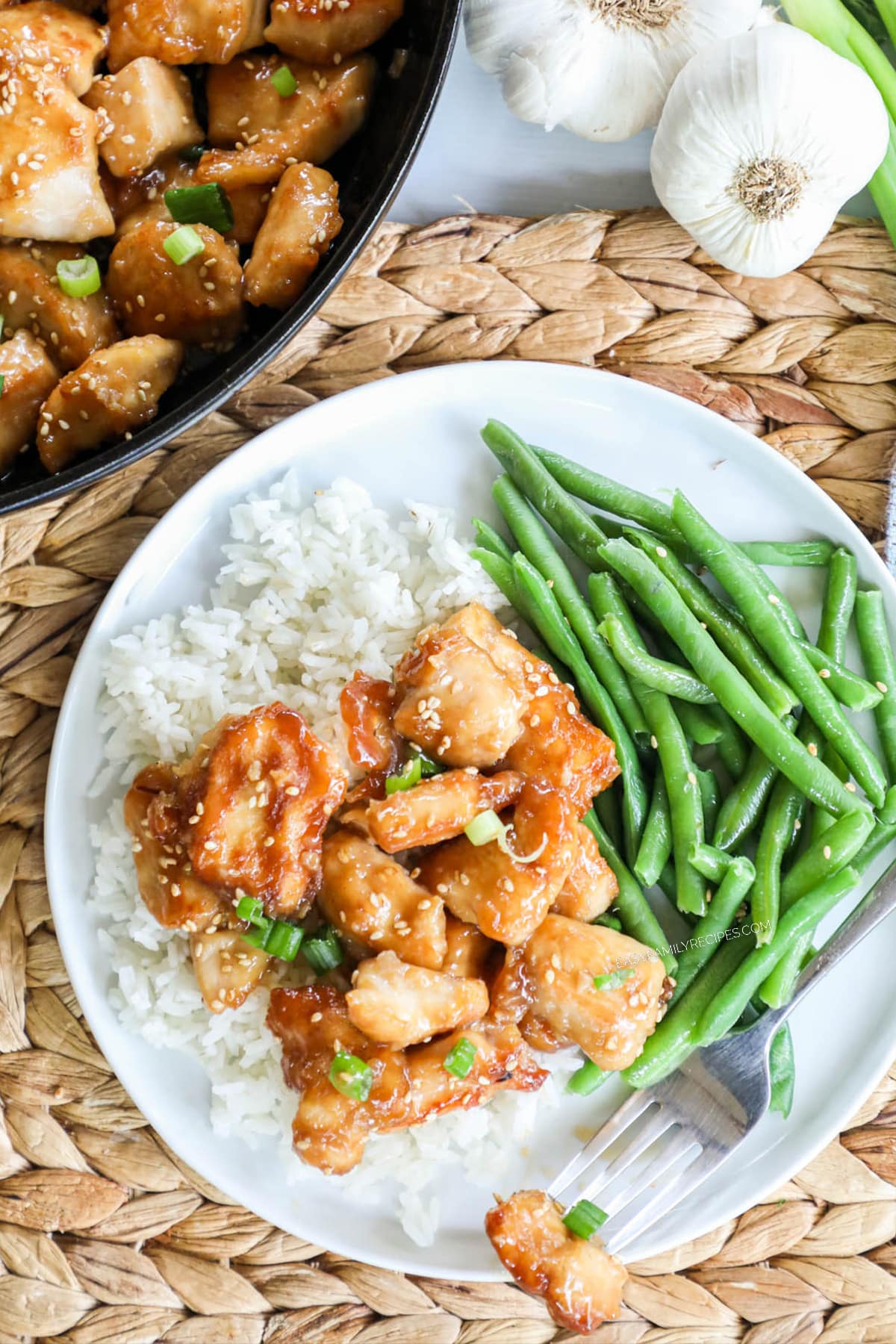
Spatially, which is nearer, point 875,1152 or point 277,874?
point 277,874

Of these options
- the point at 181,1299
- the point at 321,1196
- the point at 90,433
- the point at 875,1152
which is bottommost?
the point at 181,1299

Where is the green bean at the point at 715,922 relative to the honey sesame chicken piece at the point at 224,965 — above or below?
above

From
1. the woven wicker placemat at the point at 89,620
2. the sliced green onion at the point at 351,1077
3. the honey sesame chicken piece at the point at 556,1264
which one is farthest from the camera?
the woven wicker placemat at the point at 89,620

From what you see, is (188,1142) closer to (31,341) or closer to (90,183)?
→ (31,341)

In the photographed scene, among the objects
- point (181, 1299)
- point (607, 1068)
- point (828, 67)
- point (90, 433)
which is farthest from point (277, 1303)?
point (828, 67)

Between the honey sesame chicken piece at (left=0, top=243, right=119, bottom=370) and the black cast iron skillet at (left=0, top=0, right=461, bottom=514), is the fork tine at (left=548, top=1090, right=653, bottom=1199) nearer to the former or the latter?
the black cast iron skillet at (left=0, top=0, right=461, bottom=514)

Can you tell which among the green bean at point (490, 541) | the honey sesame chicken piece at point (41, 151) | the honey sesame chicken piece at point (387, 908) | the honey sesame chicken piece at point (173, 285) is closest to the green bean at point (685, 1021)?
the honey sesame chicken piece at point (387, 908)

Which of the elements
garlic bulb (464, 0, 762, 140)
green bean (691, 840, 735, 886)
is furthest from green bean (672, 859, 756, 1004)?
garlic bulb (464, 0, 762, 140)

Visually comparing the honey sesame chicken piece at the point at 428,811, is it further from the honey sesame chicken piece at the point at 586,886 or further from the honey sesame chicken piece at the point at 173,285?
the honey sesame chicken piece at the point at 173,285
